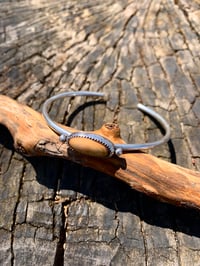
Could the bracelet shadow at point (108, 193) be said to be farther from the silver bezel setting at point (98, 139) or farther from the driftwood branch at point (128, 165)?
the silver bezel setting at point (98, 139)

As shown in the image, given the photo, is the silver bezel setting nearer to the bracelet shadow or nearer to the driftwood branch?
the driftwood branch

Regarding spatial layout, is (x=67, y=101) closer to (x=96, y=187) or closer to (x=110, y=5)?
(x=96, y=187)

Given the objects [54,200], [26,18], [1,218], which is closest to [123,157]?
[54,200]

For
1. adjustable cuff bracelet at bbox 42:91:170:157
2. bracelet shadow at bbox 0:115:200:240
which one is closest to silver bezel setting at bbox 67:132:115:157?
adjustable cuff bracelet at bbox 42:91:170:157

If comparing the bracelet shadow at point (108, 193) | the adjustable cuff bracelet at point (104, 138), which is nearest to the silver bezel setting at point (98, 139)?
the adjustable cuff bracelet at point (104, 138)

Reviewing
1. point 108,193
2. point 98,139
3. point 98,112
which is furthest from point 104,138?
point 98,112

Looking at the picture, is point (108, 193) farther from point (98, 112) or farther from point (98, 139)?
point (98, 112)
